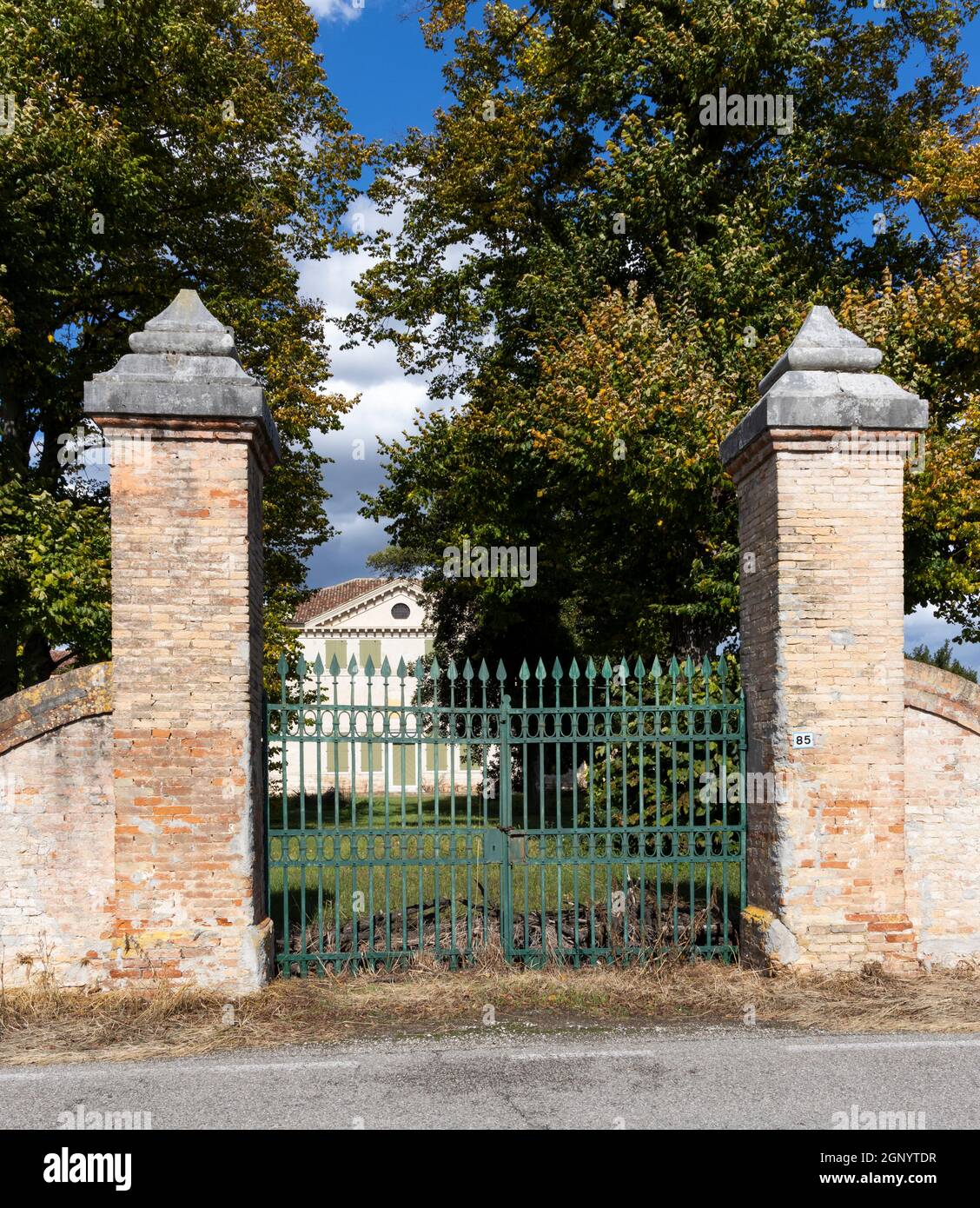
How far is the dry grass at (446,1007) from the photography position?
17.5 feet

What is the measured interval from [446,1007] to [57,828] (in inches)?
111

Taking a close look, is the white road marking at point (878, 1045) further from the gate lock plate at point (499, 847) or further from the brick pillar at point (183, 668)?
the brick pillar at point (183, 668)

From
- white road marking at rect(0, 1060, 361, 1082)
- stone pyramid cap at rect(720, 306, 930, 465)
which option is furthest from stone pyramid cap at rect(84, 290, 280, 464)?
white road marking at rect(0, 1060, 361, 1082)

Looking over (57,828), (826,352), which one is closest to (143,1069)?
(57,828)

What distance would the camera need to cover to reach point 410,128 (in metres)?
18.9

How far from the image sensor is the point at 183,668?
591 centimetres

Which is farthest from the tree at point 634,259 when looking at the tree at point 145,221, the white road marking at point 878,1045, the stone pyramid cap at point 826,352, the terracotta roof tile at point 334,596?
the terracotta roof tile at point 334,596

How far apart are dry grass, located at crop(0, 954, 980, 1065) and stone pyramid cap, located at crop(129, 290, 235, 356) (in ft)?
13.7

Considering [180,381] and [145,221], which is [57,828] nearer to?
[180,381]

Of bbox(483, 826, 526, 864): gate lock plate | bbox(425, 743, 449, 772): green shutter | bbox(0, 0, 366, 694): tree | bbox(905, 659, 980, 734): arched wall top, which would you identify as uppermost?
bbox(0, 0, 366, 694): tree

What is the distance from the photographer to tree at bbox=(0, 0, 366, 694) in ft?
39.7

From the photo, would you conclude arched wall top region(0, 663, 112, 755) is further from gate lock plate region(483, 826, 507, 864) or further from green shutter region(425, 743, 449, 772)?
green shutter region(425, 743, 449, 772)

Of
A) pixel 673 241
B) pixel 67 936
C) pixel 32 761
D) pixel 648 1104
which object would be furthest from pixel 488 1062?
pixel 673 241
